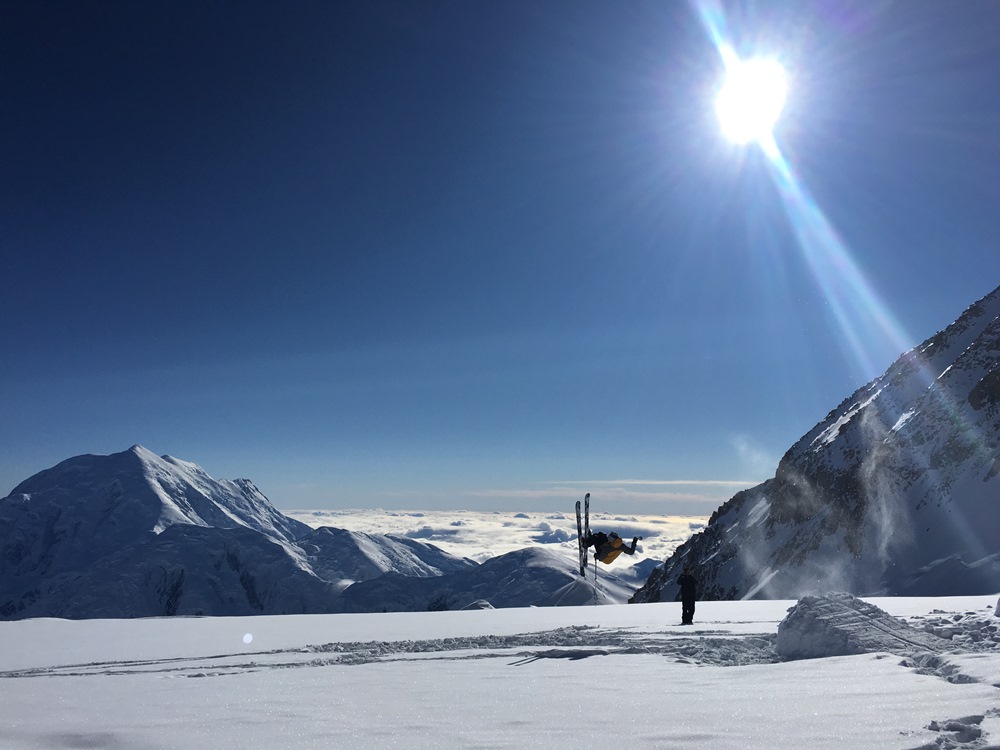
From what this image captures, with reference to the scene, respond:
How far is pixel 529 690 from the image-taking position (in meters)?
10.2

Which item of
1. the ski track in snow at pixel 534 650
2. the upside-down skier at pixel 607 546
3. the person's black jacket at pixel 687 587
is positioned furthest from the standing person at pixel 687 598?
the upside-down skier at pixel 607 546

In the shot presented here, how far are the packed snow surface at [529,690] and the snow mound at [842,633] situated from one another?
6cm

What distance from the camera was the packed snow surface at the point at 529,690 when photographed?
691 cm

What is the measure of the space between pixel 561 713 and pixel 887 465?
409 feet

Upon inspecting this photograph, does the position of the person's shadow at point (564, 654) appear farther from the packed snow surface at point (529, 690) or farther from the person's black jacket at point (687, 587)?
the person's black jacket at point (687, 587)

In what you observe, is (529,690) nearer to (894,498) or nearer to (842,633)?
(842,633)

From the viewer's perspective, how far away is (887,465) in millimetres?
111688

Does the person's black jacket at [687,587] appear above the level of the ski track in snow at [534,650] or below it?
Result: above

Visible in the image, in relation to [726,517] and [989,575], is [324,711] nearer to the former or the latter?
[989,575]

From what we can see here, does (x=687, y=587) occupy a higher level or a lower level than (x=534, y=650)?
→ higher

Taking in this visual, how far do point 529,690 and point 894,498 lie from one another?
116 meters

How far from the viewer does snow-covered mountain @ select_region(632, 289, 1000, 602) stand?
87.2 meters

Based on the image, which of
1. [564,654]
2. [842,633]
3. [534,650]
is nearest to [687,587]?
[534,650]

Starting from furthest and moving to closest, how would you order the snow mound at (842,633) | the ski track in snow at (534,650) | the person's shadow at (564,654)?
1. the person's shadow at (564,654)
2. the ski track in snow at (534,650)
3. the snow mound at (842,633)
